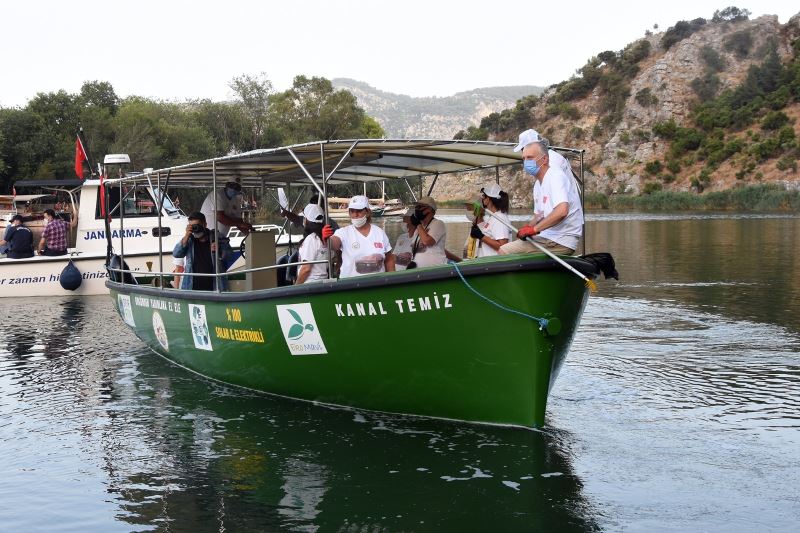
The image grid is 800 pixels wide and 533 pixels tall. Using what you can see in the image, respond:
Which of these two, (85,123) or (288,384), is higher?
(85,123)

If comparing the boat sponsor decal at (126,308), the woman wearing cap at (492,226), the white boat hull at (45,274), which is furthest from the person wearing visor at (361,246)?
the white boat hull at (45,274)

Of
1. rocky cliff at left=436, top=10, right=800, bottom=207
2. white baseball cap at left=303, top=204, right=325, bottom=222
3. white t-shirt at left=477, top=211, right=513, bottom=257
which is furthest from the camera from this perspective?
rocky cliff at left=436, top=10, right=800, bottom=207

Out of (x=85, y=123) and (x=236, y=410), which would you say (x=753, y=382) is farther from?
(x=85, y=123)

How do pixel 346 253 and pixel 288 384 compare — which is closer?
pixel 346 253

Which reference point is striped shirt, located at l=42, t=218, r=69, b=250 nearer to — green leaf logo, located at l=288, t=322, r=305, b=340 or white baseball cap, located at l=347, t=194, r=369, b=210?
green leaf logo, located at l=288, t=322, r=305, b=340

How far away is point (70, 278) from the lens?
20.3 meters

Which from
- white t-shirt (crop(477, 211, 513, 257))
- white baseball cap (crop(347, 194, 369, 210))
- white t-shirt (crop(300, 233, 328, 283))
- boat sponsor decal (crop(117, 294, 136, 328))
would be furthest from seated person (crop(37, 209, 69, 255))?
white t-shirt (crop(477, 211, 513, 257))

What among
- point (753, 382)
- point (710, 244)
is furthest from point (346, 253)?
point (710, 244)

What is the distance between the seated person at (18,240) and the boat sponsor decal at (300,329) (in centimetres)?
1313

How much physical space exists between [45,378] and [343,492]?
6.41 m

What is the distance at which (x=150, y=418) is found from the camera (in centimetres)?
986

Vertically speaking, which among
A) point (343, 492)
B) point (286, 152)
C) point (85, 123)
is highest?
point (85, 123)

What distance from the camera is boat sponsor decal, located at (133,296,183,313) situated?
11266 mm

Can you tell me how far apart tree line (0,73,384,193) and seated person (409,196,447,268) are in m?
37.4
